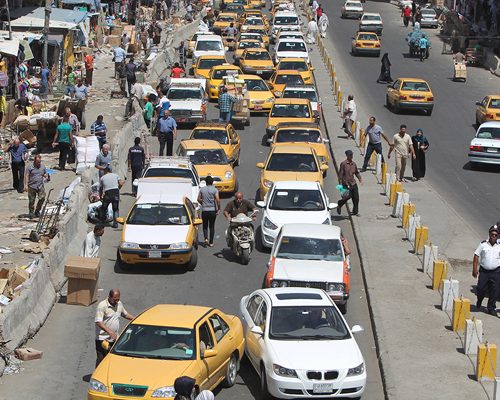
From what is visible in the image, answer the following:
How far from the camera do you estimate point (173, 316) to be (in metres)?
15.7

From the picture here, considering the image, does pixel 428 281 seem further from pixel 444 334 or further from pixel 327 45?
pixel 327 45

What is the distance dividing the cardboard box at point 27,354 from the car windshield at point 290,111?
20641 millimetres

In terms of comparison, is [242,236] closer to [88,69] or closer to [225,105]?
[225,105]

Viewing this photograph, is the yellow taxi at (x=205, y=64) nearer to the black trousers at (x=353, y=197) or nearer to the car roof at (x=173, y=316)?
the black trousers at (x=353, y=197)

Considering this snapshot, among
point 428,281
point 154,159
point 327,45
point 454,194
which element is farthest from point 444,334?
point 327,45

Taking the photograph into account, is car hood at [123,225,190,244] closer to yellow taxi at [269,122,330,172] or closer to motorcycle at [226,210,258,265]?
motorcycle at [226,210,258,265]

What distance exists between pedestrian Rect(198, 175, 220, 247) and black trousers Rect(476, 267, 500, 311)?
252 inches

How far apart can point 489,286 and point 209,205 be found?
22.0 feet

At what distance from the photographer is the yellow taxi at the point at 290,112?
36.8m

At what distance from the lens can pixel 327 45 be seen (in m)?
66.9

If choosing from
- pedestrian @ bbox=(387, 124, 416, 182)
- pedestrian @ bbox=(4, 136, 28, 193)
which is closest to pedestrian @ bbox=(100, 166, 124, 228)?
pedestrian @ bbox=(4, 136, 28, 193)

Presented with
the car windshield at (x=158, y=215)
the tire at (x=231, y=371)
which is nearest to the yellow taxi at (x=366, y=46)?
the car windshield at (x=158, y=215)

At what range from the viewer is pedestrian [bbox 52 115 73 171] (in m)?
31.8

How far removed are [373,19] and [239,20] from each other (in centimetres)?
866
